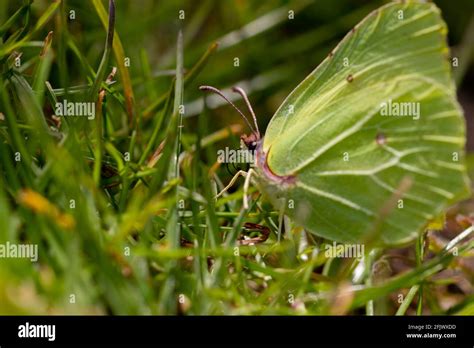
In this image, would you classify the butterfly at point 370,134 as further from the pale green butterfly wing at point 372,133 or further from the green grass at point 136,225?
the green grass at point 136,225

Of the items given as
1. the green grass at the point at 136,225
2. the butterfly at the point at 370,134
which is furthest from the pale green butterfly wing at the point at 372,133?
the green grass at the point at 136,225

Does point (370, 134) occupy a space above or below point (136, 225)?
above

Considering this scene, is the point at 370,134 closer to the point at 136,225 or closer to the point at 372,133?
the point at 372,133

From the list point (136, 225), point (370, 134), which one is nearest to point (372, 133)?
point (370, 134)

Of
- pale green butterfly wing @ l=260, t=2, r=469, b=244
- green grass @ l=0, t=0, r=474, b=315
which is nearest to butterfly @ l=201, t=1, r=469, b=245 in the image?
pale green butterfly wing @ l=260, t=2, r=469, b=244

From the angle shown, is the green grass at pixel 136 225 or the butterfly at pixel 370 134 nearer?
the green grass at pixel 136 225
